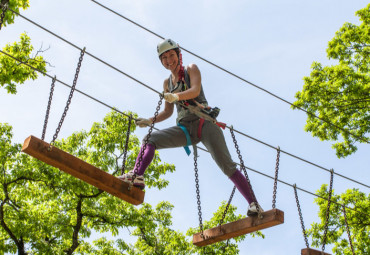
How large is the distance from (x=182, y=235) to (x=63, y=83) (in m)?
12.5

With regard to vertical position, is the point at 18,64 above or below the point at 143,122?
above

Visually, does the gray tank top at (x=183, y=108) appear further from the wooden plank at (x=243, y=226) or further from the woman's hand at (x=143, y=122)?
the wooden plank at (x=243, y=226)

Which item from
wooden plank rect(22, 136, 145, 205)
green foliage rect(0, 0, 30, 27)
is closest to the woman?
wooden plank rect(22, 136, 145, 205)

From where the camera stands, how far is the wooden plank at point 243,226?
5359mm

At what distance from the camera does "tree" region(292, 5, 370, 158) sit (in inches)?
516

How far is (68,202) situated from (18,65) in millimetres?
4778

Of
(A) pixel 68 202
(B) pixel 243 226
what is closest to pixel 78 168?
(B) pixel 243 226

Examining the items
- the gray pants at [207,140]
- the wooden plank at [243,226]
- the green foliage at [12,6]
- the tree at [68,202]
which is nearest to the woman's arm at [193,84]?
the gray pants at [207,140]

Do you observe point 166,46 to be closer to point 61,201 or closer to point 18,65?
point 18,65

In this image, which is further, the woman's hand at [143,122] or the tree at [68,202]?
the tree at [68,202]

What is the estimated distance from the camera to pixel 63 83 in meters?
5.39

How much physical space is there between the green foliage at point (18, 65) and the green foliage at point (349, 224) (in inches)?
340

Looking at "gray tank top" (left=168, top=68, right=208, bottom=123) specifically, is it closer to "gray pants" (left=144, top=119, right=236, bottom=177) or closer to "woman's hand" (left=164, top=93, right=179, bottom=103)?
"gray pants" (left=144, top=119, right=236, bottom=177)

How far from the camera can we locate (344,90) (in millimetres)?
13180
